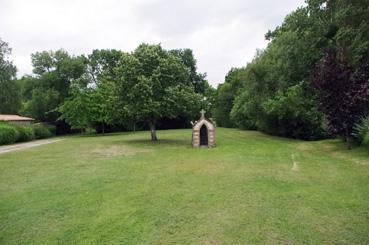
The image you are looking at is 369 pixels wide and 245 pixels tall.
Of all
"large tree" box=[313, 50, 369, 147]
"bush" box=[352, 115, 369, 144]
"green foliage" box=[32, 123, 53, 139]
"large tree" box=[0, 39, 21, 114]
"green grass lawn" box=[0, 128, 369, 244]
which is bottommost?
"green grass lawn" box=[0, 128, 369, 244]

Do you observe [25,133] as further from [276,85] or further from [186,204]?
[186,204]

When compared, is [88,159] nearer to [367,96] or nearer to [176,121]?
[367,96]

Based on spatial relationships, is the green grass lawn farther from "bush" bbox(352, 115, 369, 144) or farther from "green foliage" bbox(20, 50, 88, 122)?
"green foliage" bbox(20, 50, 88, 122)

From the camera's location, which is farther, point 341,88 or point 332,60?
point 332,60

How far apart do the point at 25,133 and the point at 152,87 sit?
1232 centimetres

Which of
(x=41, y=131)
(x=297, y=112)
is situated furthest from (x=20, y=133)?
(x=297, y=112)

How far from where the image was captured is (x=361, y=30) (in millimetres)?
11367

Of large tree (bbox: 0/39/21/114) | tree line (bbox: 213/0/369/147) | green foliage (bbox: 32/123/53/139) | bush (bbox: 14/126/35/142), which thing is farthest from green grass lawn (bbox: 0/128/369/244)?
large tree (bbox: 0/39/21/114)

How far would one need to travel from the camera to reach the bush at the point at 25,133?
71.7 feet

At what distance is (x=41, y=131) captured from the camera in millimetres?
26656

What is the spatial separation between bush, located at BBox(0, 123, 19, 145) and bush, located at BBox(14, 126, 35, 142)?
76 centimetres

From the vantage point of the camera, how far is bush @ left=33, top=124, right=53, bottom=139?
25.7 meters

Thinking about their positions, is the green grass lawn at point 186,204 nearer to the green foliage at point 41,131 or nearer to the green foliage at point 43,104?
the green foliage at point 41,131

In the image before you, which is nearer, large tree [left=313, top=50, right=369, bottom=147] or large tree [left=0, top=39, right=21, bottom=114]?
large tree [left=313, top=50, right=369, bottom=147]
